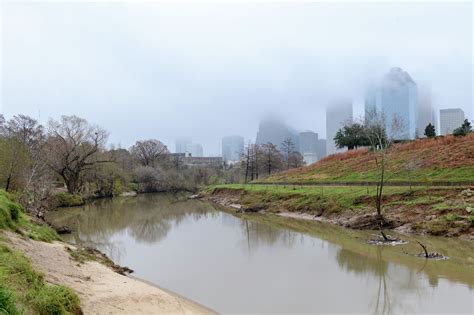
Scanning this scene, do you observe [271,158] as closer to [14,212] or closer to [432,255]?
[432,255]

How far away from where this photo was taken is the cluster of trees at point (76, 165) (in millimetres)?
29906

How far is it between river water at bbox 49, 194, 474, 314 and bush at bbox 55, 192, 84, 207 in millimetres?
19438

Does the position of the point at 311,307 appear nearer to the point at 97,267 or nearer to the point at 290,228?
the point at 97,267

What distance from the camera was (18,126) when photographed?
41.9 metres

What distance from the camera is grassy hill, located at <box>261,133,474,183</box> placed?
31.1m

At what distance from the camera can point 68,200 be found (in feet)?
153

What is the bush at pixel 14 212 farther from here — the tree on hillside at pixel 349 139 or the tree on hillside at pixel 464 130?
the tree on hillside at pixel 349 139

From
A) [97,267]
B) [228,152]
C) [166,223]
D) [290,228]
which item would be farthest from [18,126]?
[228,152]

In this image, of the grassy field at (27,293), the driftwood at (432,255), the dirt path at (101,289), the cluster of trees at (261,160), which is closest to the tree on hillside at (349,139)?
the cluster of trees at (261,160)

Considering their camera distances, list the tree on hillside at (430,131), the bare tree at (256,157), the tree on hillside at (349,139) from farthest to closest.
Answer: the bare tree at (256,157)
the tree on hillside at (349,139)
the tree on hillside at (430,131)

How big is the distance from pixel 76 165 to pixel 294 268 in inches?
1677

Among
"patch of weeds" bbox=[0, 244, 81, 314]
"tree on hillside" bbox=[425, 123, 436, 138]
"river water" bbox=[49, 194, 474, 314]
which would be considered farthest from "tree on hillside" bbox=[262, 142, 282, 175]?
"patch of weeds" bbox=[0, 244, 81, 314]

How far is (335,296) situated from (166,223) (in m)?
22.4

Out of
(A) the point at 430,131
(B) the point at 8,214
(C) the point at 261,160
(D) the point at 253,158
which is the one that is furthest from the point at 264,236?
(C) the point at 261,160
